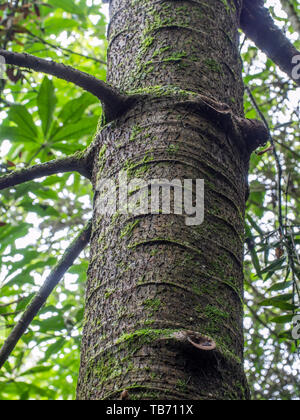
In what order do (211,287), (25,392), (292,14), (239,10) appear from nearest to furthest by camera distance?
(211,287)
(239,10)
(292,14)
(25,392)

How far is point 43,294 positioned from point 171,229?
0.48 metres

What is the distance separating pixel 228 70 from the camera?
1.35 meters

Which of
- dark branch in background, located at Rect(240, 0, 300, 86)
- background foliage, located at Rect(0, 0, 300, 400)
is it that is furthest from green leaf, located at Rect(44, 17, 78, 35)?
dark branch in background, located at Rect(240, 0, 300, 86)

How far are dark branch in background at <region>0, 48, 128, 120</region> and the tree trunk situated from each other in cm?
4

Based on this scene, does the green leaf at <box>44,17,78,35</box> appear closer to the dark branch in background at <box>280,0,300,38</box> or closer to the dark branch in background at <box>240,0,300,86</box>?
the dark branch in background at <box>280,0,300,38</box>

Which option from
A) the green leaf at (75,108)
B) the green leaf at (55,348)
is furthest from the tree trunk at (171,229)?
the green leaf at (55,348)

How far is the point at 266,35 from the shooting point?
1.71 metres

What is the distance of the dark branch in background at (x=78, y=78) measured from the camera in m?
1.10

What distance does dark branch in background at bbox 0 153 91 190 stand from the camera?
127 centimetres

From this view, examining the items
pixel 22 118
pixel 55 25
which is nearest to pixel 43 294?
pixel 22 118
